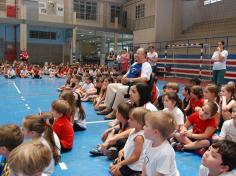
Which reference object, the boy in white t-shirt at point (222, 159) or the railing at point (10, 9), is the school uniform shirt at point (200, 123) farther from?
the railing at point (10, 9)

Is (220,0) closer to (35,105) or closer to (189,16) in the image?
(189,16)

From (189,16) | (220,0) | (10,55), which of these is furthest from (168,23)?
(10,55)

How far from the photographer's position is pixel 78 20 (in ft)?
83.3

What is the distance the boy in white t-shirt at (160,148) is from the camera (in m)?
2.28

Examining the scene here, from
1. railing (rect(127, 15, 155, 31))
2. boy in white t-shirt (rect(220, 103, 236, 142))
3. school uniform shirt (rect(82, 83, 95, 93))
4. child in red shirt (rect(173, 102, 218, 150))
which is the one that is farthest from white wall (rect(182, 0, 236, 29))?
boy in white t-shirt (rect(220, 103, 236, 142))

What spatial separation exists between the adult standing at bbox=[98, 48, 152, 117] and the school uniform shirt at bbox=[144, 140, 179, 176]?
10.0 feet

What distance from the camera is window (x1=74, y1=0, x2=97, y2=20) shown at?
25.4 meters

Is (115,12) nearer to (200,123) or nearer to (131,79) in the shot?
(131,79)

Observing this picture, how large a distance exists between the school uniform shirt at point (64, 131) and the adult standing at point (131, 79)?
6.44 ft

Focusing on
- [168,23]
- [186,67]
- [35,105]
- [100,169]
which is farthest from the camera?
[168,23]

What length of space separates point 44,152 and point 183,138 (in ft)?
9.01

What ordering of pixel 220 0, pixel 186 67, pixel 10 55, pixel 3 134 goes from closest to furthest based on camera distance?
pixel 3 134 < pixel 186 67 < pixel 220 0 < pixel 10 55

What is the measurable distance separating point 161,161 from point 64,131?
1889 millimetres

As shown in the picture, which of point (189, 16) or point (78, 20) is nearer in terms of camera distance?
point (189, 16)
